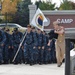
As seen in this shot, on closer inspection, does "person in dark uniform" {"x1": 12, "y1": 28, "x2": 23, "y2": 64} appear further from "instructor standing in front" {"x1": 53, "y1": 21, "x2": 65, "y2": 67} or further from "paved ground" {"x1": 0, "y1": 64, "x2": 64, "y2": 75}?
"instructor standing in front" {"x1": 53, "y1": 21, "x2": 65, "y2": 67}

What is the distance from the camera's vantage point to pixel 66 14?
82.2 ft

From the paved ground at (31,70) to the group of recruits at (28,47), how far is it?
408mm

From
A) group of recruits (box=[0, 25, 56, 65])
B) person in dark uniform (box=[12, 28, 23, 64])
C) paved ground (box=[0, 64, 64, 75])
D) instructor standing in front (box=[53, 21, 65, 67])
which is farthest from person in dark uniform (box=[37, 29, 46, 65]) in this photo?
instructor standing in front (box=[53, 21, 65, 67])

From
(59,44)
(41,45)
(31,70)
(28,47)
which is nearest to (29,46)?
(28,47)

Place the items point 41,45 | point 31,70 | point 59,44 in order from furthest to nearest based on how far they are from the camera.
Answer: point 41,45, point 59,44, point 31,70

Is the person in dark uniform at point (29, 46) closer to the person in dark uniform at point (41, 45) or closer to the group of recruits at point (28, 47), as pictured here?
the group of recruits at point (28, 47)

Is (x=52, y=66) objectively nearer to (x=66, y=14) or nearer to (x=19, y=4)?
(x=66, y=14)

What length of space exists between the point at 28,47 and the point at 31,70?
140cm

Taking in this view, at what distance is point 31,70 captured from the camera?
1131cm

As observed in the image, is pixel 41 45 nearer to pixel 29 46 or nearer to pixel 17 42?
pixel 29 46

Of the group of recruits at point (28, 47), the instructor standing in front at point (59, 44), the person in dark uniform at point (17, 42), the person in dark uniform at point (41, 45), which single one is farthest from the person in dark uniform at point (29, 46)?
the instructor standing in front at point (59, 44)

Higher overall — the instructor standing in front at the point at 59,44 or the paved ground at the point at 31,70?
the instructor standing in front at the point at 59,44

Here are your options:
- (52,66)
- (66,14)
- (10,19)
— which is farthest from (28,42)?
(10,19)

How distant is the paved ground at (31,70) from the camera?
10.7m
